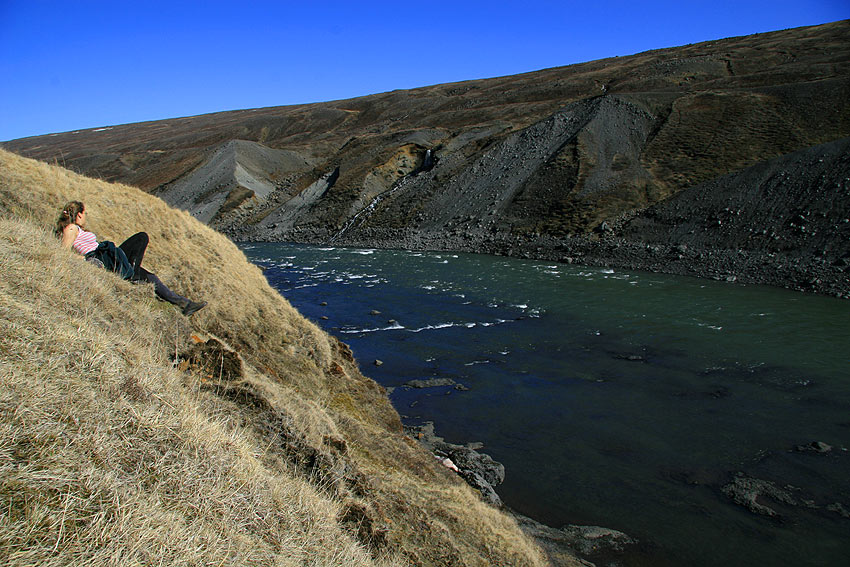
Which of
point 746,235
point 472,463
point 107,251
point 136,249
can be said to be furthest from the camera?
point 746,235

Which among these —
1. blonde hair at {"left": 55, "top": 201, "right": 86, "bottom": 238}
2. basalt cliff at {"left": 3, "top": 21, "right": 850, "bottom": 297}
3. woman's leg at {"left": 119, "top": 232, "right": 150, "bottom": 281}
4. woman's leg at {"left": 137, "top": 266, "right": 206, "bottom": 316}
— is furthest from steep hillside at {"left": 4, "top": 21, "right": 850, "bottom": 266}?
woman's leg at {"left": 137, "top": 266, "right": 206, "bottom": 316}

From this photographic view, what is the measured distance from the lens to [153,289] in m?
7.05

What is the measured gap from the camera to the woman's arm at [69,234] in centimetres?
677

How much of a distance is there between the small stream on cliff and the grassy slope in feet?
8.71

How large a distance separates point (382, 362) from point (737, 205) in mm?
23272

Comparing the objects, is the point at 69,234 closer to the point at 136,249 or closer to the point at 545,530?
the point at 136,249

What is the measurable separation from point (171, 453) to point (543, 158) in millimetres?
41227

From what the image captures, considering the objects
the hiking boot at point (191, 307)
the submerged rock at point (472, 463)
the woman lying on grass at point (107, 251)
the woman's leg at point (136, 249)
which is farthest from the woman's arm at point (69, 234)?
the submerged rock at point (472, 463)

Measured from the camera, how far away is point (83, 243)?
A: 22.7 feet

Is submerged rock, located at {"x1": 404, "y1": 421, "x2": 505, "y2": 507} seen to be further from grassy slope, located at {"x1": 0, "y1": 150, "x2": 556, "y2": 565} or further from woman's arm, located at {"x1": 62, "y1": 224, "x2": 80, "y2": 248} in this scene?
woman's arm, located at {"x1": 62, "y1": 224, "x2": 80, "y2": 248}

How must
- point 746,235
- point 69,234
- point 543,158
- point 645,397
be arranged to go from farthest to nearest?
1. point 543,158
2. point 746,235
3. point 645,397
4. point 69,234

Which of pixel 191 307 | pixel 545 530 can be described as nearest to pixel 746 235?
pixel 545 530

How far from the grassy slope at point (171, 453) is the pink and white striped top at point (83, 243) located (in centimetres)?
55

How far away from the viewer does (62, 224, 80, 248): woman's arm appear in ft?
22.2
